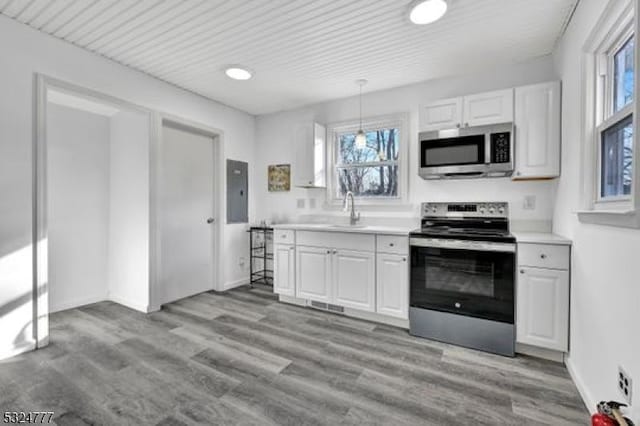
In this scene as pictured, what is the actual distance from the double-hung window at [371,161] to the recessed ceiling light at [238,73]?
1.23m

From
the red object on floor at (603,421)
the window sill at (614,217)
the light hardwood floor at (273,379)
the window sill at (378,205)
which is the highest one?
the window sill at (378,205)

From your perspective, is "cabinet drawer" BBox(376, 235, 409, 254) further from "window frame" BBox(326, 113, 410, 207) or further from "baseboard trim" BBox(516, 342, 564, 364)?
"baseboard trim" BBox(516, 342, 564, 364)

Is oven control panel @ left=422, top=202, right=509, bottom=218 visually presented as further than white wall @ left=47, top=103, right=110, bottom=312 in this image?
No

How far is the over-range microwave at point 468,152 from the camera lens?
2.54 meters

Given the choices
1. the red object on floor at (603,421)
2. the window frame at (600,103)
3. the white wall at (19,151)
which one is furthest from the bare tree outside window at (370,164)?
the white wall at (19,151)

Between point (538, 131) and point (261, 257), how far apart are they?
3.63 metres

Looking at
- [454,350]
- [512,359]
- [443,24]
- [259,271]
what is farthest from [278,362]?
[443,24]

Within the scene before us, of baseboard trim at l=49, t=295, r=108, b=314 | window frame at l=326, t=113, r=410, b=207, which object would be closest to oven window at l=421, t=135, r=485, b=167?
window frame at l=326, t=113, r=410, b=207

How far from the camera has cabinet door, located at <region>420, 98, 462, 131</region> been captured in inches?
109

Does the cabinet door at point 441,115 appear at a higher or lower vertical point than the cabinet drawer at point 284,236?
higher

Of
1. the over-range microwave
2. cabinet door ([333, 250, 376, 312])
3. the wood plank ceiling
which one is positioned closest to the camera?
the wood plank ceiling

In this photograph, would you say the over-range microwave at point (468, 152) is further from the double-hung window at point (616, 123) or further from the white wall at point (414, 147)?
the double-hung window at point (616, 123)

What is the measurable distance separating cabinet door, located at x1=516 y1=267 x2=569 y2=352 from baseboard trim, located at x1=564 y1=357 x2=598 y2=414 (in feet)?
0.37

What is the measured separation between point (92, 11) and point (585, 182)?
3593 mm
